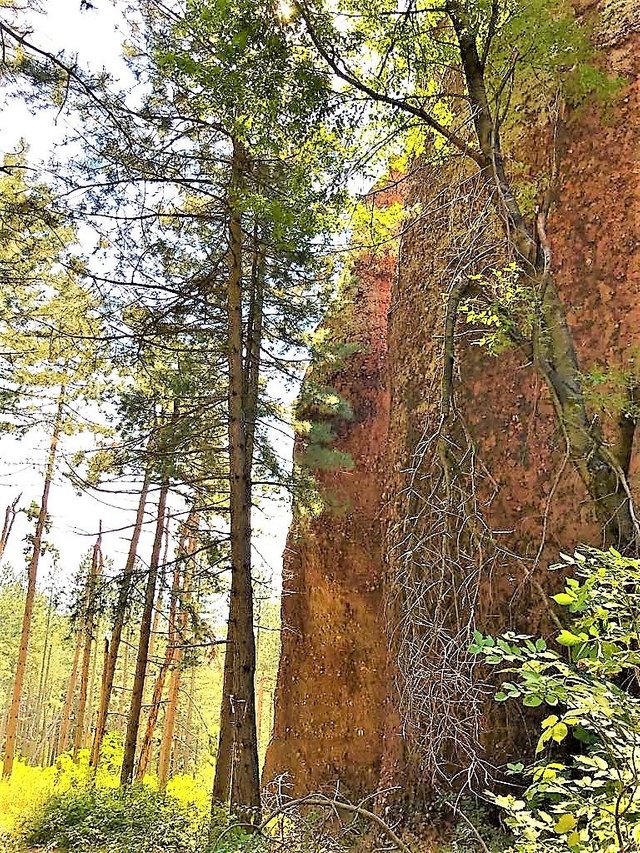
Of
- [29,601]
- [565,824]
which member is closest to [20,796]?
[29,601]

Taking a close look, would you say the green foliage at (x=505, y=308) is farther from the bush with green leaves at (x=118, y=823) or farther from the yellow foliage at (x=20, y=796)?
the yellow foliage at (x=20, y=796)

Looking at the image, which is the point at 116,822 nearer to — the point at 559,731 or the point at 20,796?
the point at 20,796

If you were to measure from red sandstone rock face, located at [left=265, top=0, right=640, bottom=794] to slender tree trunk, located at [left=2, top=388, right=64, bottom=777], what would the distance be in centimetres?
564

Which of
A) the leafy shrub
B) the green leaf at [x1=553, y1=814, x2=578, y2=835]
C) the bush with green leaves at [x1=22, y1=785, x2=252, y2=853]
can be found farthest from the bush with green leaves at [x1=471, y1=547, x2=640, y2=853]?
the leafy shrub

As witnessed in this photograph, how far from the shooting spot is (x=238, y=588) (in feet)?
22.9

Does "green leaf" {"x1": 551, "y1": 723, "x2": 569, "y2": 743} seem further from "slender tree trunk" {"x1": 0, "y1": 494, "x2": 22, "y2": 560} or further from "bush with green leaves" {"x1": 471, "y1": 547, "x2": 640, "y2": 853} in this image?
"slender tree trunk" {"x1": 0, "y1": 494, "x2": 22, "y2": 560}

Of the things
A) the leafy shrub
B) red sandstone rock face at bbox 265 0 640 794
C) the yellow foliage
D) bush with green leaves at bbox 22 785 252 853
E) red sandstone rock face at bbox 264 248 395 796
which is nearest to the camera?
red sandstone rock face at bbox 265 0 640 794

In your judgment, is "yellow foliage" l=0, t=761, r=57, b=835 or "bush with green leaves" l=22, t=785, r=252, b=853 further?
"yellow foliage" l=0, t=761, r=57, b=835

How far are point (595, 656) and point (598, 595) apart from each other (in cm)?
17

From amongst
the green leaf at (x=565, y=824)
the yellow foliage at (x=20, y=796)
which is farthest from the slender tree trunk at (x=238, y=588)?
the yellow foliage at (x=20, y=796)

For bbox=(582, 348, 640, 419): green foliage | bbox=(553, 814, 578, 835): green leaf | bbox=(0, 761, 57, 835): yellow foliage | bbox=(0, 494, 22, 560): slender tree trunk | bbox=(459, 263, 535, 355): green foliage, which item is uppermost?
bbox=(0, 494, 22, 560): slender tree trunk

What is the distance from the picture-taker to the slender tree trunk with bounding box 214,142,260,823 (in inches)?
255

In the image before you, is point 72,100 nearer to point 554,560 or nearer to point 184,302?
point 184,302

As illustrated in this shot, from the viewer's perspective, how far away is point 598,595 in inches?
77.0
